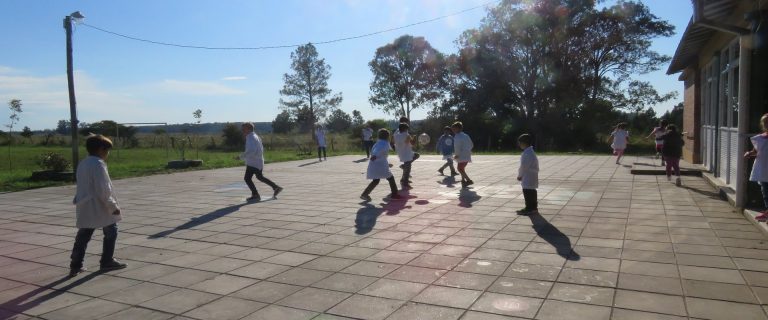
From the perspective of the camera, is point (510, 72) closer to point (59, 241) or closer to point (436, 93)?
point (436, 93)

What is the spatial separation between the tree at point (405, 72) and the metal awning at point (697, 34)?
26.9 meters

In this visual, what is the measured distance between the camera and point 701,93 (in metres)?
14.5

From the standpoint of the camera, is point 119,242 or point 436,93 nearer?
point 119,242

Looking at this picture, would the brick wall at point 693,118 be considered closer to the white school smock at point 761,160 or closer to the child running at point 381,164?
the white school smock at point 761,160

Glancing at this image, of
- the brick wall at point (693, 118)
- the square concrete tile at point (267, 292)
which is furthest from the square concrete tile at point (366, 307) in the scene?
the brick wall at point (693, 118)

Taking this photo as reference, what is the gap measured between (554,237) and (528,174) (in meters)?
1.62

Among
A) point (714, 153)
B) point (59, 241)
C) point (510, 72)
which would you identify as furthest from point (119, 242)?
point (510, 72)

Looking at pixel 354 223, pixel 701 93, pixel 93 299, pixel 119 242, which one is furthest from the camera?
pixel 701 93

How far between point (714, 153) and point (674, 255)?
7260mm

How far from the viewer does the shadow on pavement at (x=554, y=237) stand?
209 inches

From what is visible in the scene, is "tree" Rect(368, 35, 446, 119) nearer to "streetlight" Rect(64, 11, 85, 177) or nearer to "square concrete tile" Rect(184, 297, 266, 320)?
"streetlight" Rect(64, 11, 85, 177)

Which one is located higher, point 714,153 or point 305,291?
point 714,153

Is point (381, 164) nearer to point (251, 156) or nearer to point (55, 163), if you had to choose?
point (251, 156)

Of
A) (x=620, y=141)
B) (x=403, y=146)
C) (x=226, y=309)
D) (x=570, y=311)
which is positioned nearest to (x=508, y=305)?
(x=570, y=311)
